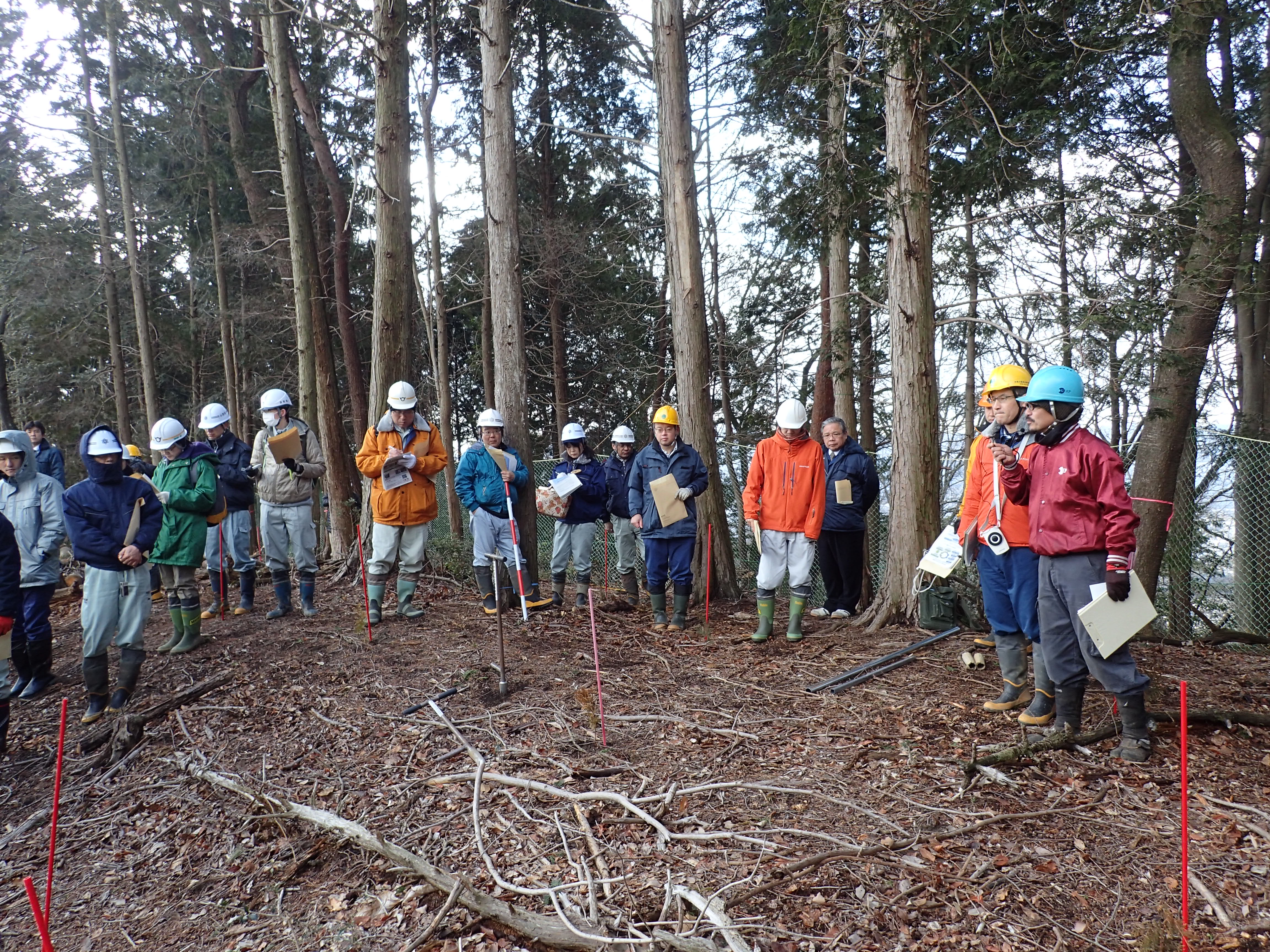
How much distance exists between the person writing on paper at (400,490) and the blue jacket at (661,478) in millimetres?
1898

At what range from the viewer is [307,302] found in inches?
440

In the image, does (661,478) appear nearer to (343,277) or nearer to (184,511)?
(184,511)

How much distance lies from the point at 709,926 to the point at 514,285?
→ 6929 mm

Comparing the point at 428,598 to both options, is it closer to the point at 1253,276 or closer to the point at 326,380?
the point at 326,380

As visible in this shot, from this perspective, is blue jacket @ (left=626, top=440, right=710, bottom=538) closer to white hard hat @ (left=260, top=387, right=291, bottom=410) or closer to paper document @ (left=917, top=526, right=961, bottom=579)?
paper document @ (left=917, top=526, right=961, bottom=579)

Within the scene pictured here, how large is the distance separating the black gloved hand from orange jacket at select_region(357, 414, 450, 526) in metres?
5.53

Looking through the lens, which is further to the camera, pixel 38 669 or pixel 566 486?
pixel 566 486

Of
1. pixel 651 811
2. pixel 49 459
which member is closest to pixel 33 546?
pixel 49 459

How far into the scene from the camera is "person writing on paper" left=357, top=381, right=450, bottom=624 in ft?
24.0

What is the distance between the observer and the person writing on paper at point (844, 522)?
8.15m

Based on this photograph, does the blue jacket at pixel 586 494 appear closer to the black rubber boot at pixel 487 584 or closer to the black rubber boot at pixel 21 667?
the black rubber boot at pixel 487 584

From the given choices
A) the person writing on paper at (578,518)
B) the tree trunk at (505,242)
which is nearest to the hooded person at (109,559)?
the tree trunk at (505,242)

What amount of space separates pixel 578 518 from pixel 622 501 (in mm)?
603

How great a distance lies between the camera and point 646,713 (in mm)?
5117
